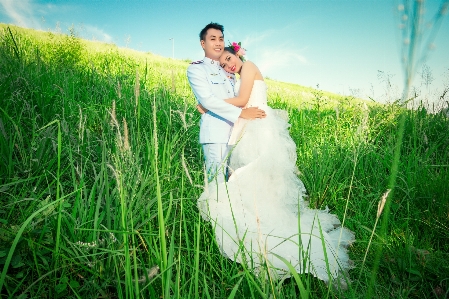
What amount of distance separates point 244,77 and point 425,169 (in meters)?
2.12

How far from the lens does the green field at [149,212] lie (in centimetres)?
123

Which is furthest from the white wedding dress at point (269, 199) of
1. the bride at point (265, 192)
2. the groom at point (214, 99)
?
the groom at point (214, 99)

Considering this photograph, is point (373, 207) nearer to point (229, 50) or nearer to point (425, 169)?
point (425, 169)

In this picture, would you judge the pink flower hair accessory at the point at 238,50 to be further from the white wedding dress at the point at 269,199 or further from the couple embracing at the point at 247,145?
the white wedding dress at the point at 269,199

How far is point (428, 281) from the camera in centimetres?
172

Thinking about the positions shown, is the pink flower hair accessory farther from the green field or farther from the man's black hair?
the green field

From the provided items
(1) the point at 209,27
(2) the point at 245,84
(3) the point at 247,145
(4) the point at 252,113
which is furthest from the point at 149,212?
(1) the point at 209,27

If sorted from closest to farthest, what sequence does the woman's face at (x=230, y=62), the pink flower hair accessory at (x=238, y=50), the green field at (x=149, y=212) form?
the green field at (x=149, y=212) < the woman's face at (x=230, y=62) < the pink flower hair accessory at (x=238, y=50)

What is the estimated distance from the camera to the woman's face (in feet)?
11.4

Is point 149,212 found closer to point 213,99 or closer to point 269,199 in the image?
point 269,199

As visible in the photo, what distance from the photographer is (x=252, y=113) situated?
10.5 ft

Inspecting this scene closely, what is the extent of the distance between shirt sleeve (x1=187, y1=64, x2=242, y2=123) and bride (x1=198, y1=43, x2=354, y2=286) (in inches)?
6.4

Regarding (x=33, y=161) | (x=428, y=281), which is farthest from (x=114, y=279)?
(x=428, y=281)

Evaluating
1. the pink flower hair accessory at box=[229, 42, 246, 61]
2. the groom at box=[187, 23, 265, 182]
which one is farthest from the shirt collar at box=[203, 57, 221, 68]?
the pink flower hair accessory at box=[229, 42, 246, 61]
